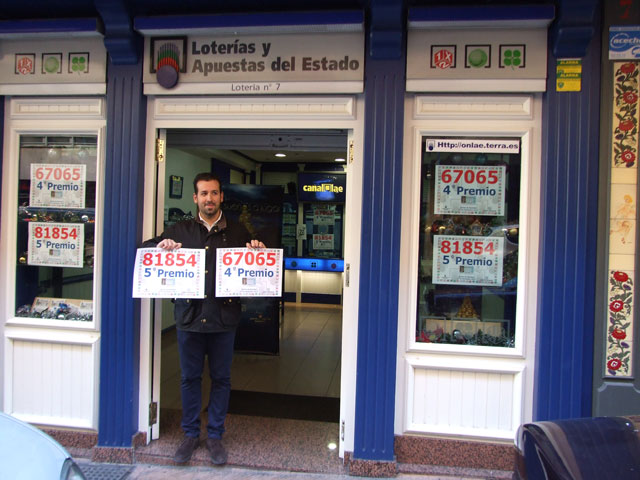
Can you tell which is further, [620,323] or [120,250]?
[120,250]

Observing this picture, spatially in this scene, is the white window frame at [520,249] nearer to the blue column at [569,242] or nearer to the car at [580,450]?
the blue column at [569,242]

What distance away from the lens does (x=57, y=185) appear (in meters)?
3.71

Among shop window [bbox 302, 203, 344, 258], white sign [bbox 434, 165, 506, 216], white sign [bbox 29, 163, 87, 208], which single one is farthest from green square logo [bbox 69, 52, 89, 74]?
shop window [bbox 302, 203, 344, 258]

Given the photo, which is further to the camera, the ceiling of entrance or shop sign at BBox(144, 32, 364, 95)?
the ceiling of entrance

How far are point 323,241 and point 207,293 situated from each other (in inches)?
280

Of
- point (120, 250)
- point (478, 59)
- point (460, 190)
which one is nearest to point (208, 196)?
point (120, 250)

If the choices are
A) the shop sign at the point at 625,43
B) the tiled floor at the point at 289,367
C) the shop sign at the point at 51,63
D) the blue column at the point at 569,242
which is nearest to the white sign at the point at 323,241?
the tiled floor at the point at 289,367

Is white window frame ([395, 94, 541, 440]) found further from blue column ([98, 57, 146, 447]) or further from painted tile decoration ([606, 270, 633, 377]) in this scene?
blue column ([98, 57, 146, 447])

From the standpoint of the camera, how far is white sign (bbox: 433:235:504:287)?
3.39 meters

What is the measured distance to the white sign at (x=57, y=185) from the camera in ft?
12.1

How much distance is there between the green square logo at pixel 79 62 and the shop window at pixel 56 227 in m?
0.51

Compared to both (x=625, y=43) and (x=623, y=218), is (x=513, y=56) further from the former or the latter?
(x=623, y=218)

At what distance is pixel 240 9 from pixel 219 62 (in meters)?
0.41

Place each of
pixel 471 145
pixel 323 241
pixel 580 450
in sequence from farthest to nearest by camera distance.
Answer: pixel 323 241 → pixel 471 145 → pixel 580 450
